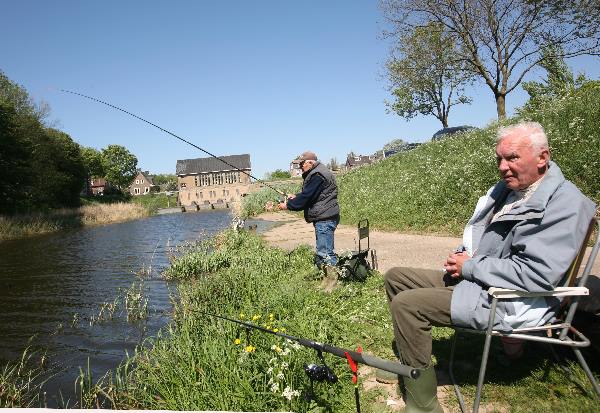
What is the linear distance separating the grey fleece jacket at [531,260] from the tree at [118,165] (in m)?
110

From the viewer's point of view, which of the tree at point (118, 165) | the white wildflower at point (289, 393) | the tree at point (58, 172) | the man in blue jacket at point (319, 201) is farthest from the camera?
the tree at point (118, 165)

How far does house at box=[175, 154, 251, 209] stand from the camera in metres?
81.2

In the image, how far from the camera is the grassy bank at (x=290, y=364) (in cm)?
327

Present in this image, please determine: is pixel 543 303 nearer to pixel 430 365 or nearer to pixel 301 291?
pixel 430 365

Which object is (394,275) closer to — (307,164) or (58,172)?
(307,164)

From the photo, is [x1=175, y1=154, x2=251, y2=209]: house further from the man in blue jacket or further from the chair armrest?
the chair armrest

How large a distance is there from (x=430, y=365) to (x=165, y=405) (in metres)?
2.47

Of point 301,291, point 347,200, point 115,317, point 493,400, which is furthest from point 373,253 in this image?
point 347,200

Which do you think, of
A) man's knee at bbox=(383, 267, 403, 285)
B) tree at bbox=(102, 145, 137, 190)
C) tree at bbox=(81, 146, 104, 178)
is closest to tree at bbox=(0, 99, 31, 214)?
man's knee at bbox=(383, 267, 403, 285)

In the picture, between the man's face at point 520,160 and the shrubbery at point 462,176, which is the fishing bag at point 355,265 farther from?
the shrubbery at point 462,176

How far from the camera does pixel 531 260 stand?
268 centimetres

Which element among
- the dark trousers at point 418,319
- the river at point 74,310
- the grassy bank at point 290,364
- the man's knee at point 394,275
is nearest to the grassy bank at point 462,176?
the grassy bank at point 290,364

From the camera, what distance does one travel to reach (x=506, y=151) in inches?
118

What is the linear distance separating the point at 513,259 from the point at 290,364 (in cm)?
202
